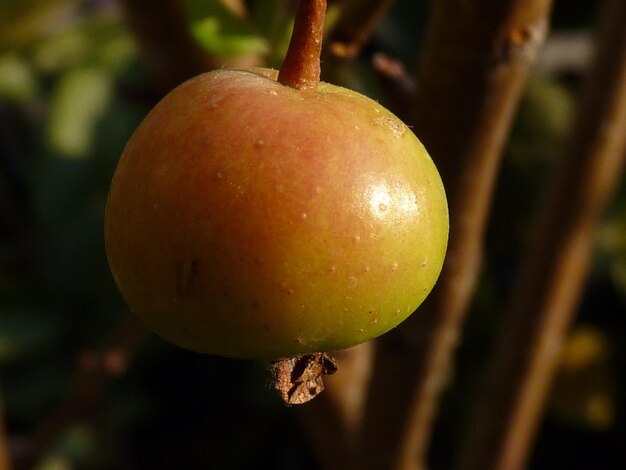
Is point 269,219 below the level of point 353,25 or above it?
below

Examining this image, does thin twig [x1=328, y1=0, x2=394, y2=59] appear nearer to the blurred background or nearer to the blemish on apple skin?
the blemish on apple skin

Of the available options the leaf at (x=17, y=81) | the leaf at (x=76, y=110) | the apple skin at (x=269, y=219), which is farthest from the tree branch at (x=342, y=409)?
the leaf at (x=17, y=81)

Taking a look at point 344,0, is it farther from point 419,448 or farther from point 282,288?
point 419,448

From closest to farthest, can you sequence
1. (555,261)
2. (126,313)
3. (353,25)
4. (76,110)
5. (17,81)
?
(353,25), (555,261), (126,313), (76,110), (17,81)

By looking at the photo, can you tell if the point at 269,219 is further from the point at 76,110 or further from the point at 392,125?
the point at 76,110

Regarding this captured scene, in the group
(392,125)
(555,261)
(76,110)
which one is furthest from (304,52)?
(76,110)

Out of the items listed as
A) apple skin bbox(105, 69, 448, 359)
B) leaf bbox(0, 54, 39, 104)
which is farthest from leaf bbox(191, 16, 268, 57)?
leaf bbox(0, 54, 39, 104)
